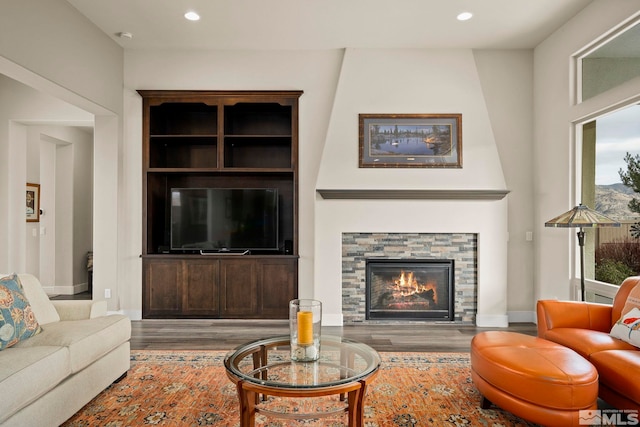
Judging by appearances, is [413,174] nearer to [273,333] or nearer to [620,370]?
[273,333]

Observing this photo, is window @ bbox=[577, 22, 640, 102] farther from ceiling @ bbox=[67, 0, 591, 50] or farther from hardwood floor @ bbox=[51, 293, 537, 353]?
hardwood floor @ bbox=[51, 293, 537, 353]

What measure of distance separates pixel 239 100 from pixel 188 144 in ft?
3.04

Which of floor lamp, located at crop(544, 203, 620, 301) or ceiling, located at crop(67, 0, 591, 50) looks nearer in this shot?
floor lamp, located at crop(544, 203, 620, 301)

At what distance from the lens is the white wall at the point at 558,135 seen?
151 inches

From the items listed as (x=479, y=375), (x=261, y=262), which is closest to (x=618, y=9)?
(x=479, y=375)

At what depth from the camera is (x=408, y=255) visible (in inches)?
186

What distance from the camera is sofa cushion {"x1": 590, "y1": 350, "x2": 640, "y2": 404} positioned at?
2.11m

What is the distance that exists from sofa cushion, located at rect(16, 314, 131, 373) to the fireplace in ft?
8.89

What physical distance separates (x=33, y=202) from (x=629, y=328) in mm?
7295

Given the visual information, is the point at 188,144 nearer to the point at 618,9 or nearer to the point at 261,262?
the point at 261,262

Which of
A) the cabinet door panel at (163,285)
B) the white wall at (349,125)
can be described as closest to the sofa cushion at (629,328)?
the white wall at (349,125)

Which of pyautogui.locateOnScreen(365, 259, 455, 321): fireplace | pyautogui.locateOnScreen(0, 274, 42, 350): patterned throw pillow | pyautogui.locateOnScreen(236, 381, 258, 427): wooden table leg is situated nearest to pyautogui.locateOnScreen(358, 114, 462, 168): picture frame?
pyautogui.locateOnScreen(365, 259, 455, 321): fireplace

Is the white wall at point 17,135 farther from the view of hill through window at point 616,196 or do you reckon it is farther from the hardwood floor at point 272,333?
the view of hill through window at point 616,196

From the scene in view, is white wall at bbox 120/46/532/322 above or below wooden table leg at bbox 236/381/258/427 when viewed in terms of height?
above
